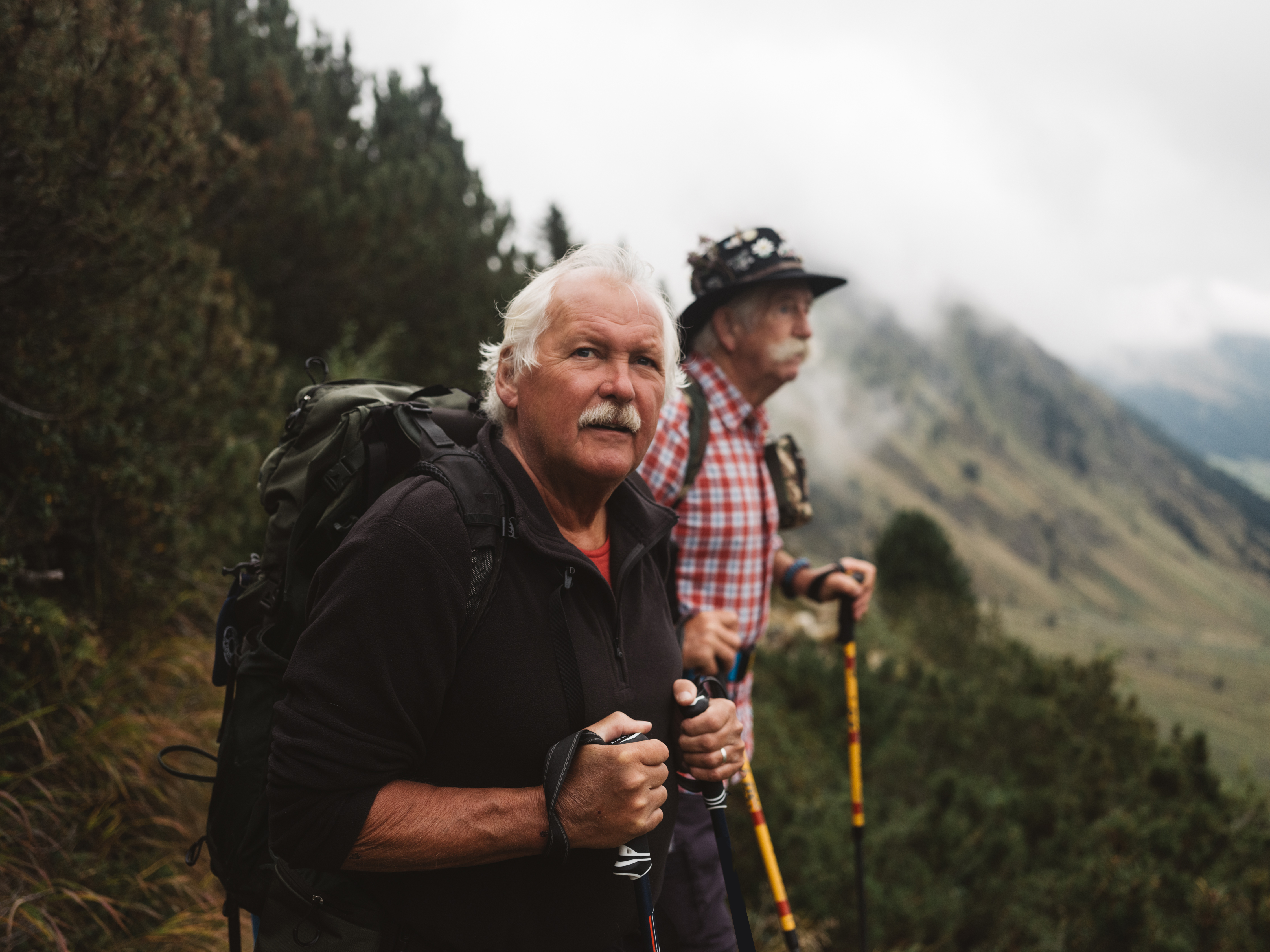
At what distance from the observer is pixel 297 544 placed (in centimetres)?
153

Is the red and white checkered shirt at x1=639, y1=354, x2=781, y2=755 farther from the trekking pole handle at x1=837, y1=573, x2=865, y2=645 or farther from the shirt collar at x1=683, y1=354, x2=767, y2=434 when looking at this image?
the trekking pole handle at x1=837, y1=573, x2=865, y2=645

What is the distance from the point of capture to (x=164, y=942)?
2.47 m

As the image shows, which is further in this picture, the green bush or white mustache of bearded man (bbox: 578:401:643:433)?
the green bush

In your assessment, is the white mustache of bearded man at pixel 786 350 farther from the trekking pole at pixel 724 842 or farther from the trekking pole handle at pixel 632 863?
the trekking pole handle at pixel 632 863

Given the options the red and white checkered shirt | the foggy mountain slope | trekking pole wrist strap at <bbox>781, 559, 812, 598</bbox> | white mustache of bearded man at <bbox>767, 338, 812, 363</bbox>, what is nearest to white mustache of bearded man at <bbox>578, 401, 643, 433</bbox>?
the red and white checkered shirt

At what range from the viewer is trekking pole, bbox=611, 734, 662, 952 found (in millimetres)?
1433

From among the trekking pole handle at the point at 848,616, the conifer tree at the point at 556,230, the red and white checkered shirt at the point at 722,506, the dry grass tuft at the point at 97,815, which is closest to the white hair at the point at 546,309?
the red and white checkered shirt at the point at 722,506

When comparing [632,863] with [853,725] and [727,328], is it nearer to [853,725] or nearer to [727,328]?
[853,725]

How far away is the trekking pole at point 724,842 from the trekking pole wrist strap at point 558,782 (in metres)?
0.52

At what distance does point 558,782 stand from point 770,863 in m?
1.22

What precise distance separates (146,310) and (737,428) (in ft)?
10.3

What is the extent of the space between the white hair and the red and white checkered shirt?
0.65m

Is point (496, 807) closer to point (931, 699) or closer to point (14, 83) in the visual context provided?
point (14, 83)

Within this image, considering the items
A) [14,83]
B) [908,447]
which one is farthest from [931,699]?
[908,447]
